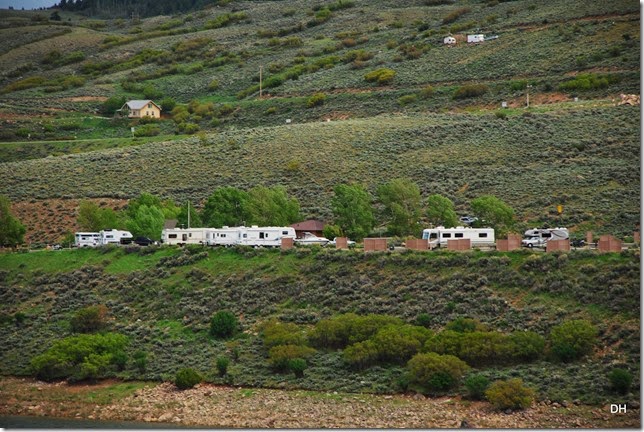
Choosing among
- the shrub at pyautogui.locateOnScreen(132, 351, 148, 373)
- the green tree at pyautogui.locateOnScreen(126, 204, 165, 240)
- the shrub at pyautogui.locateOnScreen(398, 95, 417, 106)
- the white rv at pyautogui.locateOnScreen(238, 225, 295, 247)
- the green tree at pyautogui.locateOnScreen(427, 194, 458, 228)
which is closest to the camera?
the shrub at pyautogui.locateOnScreen(132, 351, 148, 373)

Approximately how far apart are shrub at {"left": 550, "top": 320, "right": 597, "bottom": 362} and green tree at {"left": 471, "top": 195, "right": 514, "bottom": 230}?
23261 millimetres

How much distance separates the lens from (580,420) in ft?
197

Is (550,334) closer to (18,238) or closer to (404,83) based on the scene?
(18,238)

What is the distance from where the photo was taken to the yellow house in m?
155

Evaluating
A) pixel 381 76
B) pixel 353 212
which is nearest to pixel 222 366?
pixel 353 212

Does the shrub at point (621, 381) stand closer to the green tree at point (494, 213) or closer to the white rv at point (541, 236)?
the white rv at point (541, 236)

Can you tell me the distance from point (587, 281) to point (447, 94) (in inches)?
2703

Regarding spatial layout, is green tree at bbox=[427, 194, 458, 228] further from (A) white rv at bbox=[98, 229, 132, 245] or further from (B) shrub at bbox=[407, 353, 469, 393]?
(B) shrub at bbox=[407, 353, 469, 393]

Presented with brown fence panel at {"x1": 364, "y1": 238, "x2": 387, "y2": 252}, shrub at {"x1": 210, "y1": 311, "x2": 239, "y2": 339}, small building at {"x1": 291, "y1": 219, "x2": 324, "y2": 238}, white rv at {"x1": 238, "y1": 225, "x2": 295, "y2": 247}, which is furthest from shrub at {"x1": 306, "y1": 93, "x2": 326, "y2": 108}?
shrub at {"x1": 210, "y1": 311, "x2": 239, "y2": 339}

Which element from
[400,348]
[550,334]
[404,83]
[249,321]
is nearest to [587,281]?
[550,334]

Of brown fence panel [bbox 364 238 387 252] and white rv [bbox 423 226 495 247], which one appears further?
white rv [bbox 423 226 495 247]

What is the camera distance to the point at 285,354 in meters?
69.9

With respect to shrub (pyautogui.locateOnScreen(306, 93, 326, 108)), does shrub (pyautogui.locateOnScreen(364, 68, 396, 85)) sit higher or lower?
higher

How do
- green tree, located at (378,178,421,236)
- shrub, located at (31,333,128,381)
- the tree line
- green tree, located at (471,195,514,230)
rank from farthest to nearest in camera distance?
green tree, located at (378,178,421,236), the tree line, green tree, located at (471,195,514,230), shrub, located at (31,333,128,381)
